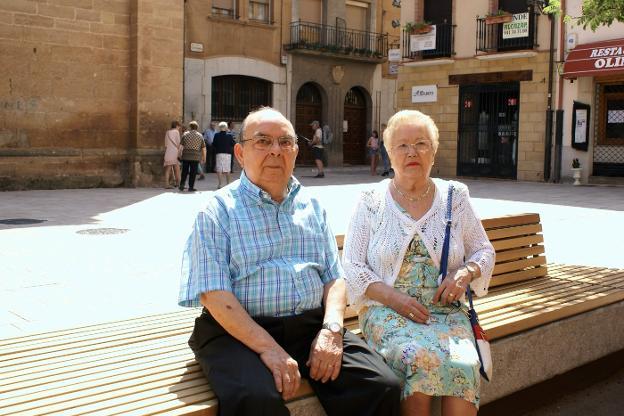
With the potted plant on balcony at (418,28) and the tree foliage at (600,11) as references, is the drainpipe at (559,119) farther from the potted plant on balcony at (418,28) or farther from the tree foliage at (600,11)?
the tree foliage at (600,11)

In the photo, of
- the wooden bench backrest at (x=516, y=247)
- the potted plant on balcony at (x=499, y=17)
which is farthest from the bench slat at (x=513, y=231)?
the potted plant on balcony at (x=499, y=17)

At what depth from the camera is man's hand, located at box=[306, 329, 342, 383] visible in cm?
287

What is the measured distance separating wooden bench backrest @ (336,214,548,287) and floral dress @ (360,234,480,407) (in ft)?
3.90

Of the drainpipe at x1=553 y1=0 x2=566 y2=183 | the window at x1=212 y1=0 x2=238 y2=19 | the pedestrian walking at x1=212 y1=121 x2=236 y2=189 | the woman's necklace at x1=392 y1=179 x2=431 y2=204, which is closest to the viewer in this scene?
the woman's necklace at x1=392 y1=179 x2=431 y2=204

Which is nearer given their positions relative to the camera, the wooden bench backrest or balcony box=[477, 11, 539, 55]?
the wooden bench backrest

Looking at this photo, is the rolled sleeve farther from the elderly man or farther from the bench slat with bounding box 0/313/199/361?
the bench slat with bounding box 0/313/199/361

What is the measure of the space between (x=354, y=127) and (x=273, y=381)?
30.0 meters

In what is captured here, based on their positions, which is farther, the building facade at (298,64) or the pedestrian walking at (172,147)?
the building facade at (298,64)

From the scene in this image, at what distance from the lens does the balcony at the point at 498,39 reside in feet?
75.8

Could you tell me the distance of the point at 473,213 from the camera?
11.9 ft

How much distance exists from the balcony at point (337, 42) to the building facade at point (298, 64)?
38 mm

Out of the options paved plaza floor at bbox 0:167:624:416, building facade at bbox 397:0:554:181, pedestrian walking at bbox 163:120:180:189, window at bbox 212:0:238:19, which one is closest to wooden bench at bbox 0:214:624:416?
paved plaza floor at bbox 0:167:624:416

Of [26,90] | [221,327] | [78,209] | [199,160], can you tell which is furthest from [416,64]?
[221,327]

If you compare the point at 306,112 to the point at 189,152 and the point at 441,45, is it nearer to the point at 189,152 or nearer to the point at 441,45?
the point at 441,45
